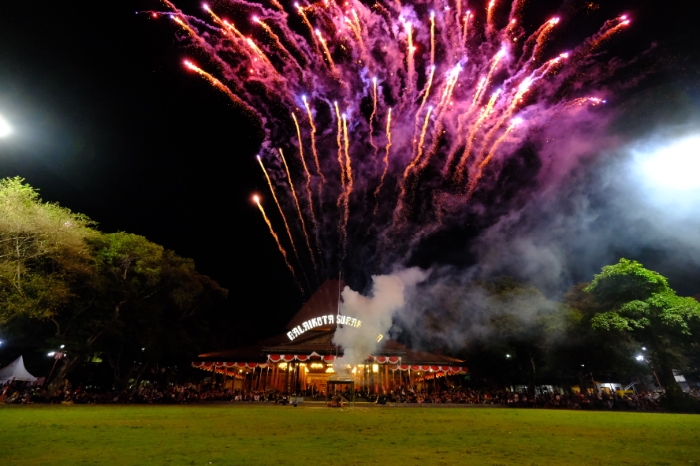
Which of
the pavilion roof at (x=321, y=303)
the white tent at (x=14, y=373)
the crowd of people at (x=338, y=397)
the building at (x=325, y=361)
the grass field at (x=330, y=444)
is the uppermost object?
the pavilion roof at (x=321, y=303)

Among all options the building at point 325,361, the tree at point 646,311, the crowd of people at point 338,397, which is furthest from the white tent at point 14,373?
the tree at point 646,311

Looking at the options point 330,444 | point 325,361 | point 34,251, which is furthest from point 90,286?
point 330,444

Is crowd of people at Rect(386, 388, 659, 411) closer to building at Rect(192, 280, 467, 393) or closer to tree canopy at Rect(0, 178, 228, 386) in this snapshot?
building at Rect(192, 280, 467, 393)

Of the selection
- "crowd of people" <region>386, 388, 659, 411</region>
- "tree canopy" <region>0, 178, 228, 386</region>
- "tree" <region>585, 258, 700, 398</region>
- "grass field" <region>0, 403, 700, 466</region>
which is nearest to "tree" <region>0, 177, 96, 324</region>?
"tree canopy" <region>0, 178, 228, 386</region>

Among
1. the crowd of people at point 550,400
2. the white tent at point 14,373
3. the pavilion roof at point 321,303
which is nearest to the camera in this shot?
the crowd of people at point 550,400

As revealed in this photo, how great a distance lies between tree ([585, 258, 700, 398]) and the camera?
2036 centimetres

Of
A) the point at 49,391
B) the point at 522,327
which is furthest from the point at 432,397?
the point at 49,391

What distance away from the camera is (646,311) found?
824 inches

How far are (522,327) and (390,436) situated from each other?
72.4 feet

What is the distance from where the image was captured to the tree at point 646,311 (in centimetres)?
2036

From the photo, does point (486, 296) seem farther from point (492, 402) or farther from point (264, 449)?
point (264, 449)

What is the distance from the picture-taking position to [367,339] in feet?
86.6

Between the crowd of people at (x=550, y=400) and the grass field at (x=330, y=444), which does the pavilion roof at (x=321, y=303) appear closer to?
the crowd of people at (x=550, y=400)

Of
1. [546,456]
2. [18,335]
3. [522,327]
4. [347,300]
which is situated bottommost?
[546,456]
